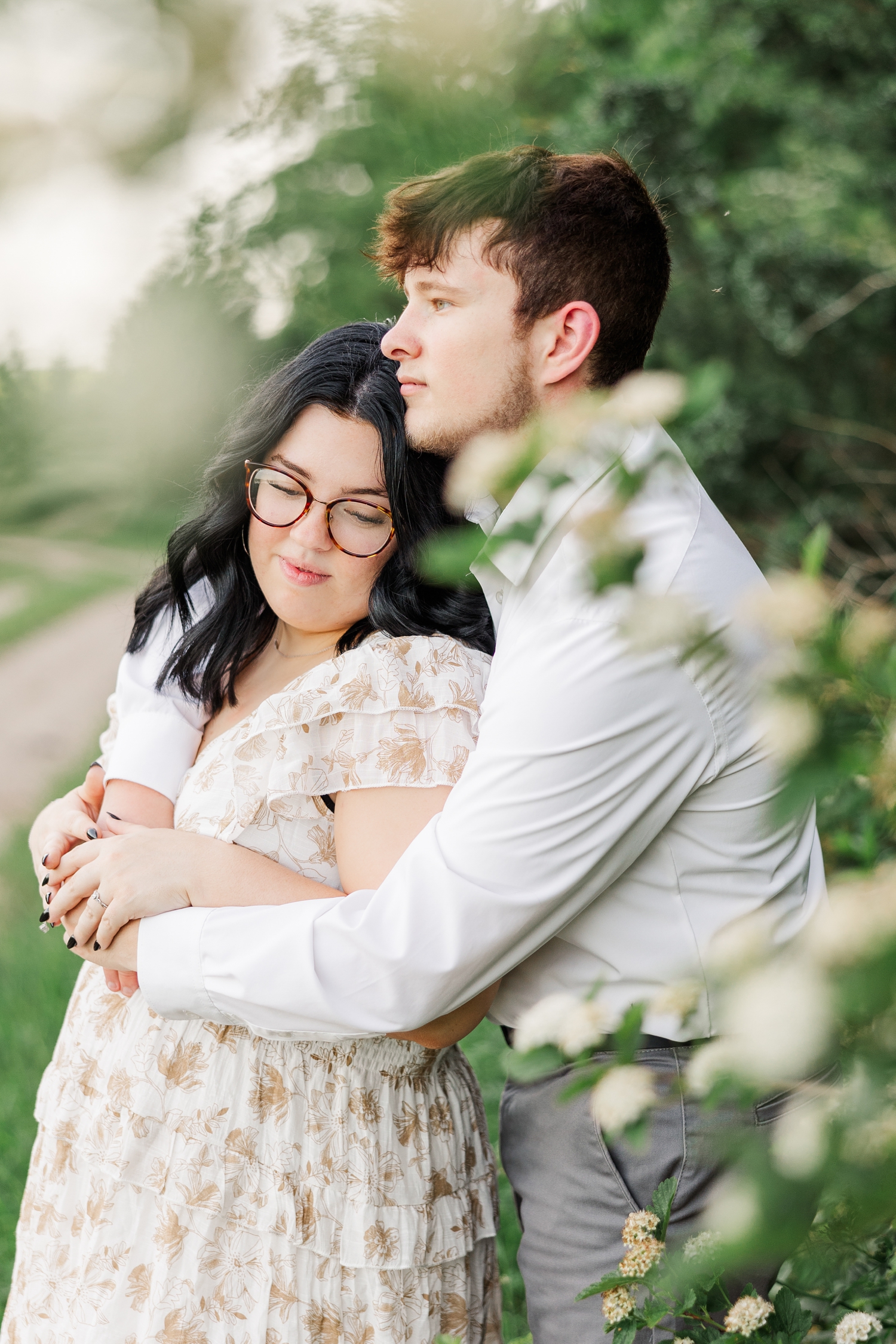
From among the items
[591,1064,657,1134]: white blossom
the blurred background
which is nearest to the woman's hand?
[591,1064,657,1134]: white blossom

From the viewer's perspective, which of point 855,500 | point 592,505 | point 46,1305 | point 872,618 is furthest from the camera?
point 855,500

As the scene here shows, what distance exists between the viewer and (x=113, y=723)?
196 cm

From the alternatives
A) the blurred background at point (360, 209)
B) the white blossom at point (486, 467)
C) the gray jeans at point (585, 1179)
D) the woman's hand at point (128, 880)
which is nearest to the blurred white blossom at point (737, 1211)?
the white blossom at point (486, 467)

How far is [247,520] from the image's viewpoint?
1.90m

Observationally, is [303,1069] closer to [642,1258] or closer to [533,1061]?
[642,1258]

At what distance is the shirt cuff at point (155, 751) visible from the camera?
5.72 feet

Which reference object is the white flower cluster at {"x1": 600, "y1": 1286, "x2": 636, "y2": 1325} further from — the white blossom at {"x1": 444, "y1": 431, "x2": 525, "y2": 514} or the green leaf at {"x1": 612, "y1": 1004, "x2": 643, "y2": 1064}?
the white blossom at {"x1": 444, "y1": 431, "x2": 525, "y2": 514}

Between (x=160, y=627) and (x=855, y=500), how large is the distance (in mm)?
5823

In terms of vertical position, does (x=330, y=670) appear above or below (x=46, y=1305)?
above

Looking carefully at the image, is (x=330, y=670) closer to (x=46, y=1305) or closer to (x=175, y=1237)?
(x=175, y=1237)

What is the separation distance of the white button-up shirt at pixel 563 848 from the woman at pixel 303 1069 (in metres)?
0.14

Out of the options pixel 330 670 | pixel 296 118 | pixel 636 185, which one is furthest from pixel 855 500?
pixel 330 670

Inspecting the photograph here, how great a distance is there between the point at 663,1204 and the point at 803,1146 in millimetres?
853

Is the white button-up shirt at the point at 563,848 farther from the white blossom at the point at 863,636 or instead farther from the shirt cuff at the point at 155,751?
the white blossom at the point at 863,636
